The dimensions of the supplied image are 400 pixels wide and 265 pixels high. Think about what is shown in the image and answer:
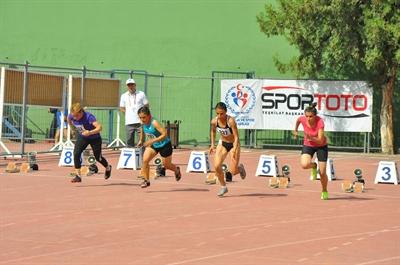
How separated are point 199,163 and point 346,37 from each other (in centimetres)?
848

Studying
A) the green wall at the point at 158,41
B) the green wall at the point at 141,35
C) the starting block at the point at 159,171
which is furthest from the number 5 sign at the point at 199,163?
the green wall at the point at 141,35

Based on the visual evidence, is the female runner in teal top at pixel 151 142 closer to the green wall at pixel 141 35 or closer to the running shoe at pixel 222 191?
the running shoe at pixel 222 191

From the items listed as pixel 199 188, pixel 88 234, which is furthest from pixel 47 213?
pixel 199 188

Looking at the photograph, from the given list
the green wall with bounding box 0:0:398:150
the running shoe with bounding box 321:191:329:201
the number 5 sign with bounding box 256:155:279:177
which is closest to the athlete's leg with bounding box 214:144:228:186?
the running shoe with bounding box 321:191:329:201

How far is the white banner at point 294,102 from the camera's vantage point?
2772 centimetres

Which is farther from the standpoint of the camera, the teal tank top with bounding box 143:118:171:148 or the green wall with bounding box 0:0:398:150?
the green wall with bounding box 0:0:398:150

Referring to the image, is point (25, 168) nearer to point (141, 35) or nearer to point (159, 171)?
point (159, 171)

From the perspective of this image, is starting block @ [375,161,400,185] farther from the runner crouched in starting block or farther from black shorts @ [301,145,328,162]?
the runner crouched in starting block

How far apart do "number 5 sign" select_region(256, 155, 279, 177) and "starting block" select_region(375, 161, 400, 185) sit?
222 cm

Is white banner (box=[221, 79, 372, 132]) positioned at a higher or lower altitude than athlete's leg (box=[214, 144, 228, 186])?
higher

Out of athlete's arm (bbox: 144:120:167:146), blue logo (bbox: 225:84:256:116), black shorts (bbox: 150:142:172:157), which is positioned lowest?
black shorts (bbox: 150:142:172:157)

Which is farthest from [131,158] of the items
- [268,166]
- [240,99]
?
[240,99]

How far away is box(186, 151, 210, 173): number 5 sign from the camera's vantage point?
20.0 meters

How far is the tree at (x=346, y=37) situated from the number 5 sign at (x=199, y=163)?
788 cm
